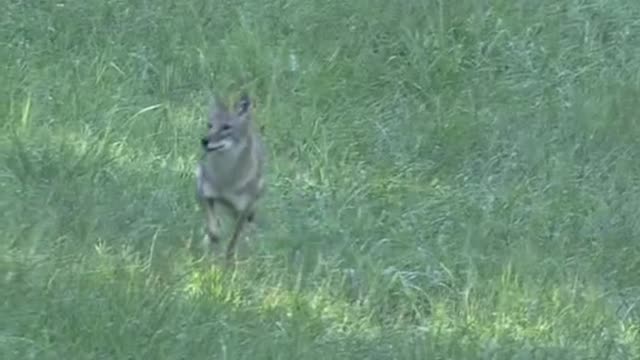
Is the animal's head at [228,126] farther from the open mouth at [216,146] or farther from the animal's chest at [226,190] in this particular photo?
the animal's chest at [226,190]

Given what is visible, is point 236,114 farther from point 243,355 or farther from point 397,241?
point 243,355

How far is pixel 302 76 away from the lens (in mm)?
11250

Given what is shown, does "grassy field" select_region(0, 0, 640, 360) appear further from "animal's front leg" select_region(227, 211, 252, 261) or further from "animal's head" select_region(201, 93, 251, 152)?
"animal's head" select_region(201, 93, 251, 152)

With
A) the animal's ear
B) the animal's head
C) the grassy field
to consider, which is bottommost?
the grassy field

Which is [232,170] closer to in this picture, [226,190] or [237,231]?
[226,190]

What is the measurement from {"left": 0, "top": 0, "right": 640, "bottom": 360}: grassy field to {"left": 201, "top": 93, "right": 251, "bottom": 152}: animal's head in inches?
14.0

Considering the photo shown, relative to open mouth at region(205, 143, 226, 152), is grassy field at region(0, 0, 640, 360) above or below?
below

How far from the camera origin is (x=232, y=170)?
8.84 meters

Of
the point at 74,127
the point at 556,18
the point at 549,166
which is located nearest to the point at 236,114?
the point at 74,127

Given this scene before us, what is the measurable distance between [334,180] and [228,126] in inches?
41.3

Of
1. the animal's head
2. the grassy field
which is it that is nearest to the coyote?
the animal's head

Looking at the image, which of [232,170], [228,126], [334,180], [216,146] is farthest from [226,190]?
[334,180]

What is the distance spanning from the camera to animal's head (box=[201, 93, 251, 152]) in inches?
351

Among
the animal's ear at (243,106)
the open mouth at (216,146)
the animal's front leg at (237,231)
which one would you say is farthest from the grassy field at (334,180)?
the animal's ear at (243,106)
